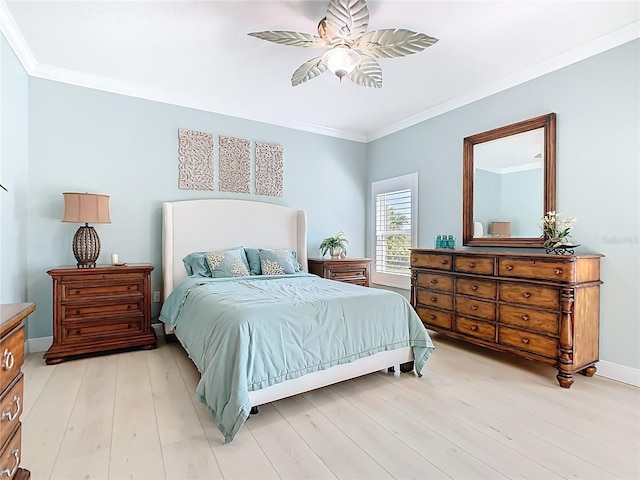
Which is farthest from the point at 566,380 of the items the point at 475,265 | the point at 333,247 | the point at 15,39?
the point at 15,39

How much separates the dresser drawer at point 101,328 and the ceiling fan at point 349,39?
280 centimetres

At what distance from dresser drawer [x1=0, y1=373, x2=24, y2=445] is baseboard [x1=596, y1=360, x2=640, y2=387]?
12.3 ft

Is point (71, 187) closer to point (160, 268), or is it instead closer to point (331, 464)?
point (160, 268)

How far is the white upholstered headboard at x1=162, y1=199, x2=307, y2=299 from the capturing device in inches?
146

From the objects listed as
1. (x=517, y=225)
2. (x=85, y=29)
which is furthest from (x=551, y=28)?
(x=85, y=29)

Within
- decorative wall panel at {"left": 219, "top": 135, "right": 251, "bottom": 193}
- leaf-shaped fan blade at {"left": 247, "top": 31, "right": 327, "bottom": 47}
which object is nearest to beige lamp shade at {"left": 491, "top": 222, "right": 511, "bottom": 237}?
leaf-shaped fan blade at {"left": 247, "top": 31, "right": 327, "bottom": 47}

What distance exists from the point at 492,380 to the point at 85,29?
13.9 ft

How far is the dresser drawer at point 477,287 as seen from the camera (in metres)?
3.08

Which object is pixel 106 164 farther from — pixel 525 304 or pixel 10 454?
pixel 525 304

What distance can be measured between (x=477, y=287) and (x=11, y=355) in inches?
129

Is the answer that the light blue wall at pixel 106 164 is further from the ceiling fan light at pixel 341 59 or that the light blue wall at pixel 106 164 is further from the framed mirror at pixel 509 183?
the framed mirror at pixel 509 183

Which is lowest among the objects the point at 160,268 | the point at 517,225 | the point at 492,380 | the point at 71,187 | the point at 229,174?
the point at 492,380

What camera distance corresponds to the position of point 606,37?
267 cm

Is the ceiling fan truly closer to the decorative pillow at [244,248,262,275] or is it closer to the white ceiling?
the white ceiling
